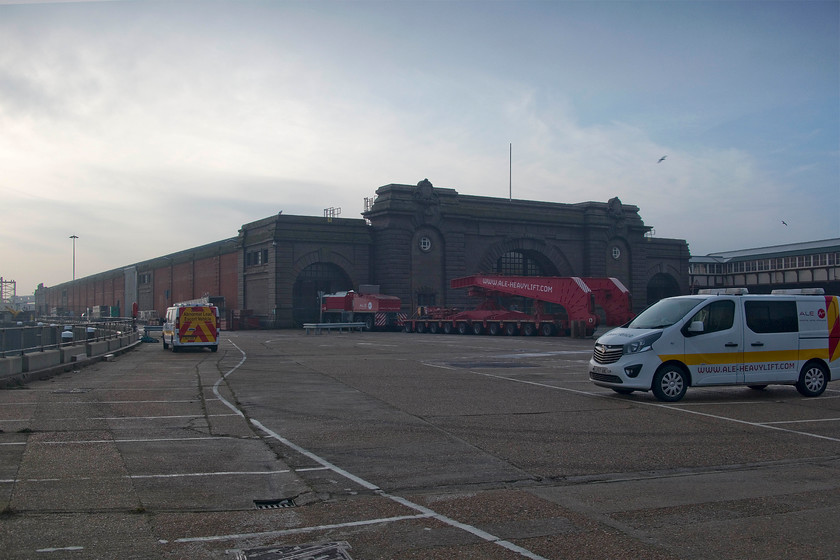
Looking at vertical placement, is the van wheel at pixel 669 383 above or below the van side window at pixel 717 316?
below

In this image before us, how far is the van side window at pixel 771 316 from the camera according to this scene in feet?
46.8

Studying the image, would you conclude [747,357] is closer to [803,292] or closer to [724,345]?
[724,345]

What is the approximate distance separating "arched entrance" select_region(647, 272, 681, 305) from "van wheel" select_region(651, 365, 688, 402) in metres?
70.5

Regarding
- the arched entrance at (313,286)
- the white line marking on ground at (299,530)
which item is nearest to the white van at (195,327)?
the white line marking on ground at (299,530)

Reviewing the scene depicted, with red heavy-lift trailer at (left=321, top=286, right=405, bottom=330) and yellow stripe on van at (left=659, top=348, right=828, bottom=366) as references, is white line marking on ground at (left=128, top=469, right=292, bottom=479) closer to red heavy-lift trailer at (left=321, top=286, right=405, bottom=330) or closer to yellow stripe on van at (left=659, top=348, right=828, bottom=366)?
yellow stripe on van at (left=659, top=348, right=828, bottom=366)

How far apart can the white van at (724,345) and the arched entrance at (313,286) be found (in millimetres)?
51865

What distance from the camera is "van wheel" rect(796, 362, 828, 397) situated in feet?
47.9

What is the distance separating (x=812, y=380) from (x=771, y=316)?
1.62m

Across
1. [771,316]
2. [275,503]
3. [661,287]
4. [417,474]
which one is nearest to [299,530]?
[275,503]

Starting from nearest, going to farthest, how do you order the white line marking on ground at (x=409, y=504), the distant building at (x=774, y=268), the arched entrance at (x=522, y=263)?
the white line marking on ground at (x=409, y=504) → the arched entrance at (x=522, y=263) → the distant building at (x=774, y=268)

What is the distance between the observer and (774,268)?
7981cm

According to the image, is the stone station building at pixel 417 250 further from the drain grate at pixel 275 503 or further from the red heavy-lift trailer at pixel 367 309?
the drain grate at pixel 275 503

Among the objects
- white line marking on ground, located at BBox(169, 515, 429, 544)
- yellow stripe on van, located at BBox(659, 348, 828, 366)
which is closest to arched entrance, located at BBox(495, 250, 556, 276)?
yellow stripe on van, located at BBox(659, 348, 828, 366)

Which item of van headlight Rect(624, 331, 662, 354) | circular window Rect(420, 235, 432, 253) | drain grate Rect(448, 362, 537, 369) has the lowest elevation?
drain grate Rect(448, 362, 537, 369)
